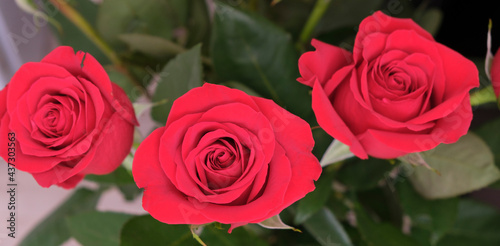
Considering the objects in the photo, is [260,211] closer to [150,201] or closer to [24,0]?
[150,201]

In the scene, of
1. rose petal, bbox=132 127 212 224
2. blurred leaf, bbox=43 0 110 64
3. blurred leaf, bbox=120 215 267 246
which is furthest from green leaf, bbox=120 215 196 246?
blurred leaf, bbox=43 0 110 64

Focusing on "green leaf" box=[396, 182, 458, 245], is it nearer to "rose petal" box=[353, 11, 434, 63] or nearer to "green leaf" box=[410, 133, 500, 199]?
"green leaf" box=[410, 133, 500, 199]

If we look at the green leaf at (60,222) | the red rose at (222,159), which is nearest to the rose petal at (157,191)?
the red rose at (222,159)

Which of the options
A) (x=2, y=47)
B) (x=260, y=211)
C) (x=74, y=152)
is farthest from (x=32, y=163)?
(x=2, y=47)

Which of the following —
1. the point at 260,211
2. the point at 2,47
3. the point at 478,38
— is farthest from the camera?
the point at 2,47

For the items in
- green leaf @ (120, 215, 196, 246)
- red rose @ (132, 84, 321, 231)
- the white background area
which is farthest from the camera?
the white background area

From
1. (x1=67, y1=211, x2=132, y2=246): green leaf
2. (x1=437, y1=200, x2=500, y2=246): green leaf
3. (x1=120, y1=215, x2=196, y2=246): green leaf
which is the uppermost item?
(x1=120, y1=215, x2=196, y2=246): green leaf

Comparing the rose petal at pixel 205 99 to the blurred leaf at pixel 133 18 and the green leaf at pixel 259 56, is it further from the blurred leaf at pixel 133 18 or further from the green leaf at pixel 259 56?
the blurred leaf at pixel 133 18

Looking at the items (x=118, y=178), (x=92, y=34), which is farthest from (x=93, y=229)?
(x=92, y=34)
